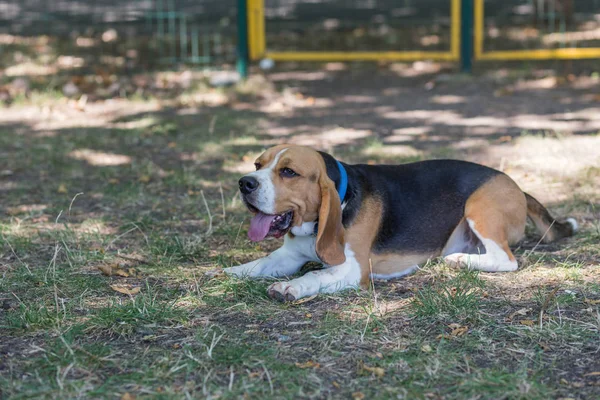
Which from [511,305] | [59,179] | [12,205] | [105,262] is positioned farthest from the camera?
[59,179]

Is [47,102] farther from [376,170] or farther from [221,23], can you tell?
[376,170]

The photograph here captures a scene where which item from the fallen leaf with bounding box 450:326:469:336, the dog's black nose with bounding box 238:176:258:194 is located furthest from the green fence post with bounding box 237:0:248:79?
the fallen leaf with bounding box 450:326:469:336

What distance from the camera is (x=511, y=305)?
14.4ft

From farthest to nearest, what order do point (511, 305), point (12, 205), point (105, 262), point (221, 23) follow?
point (221, 23) < point (12, 205) < point (105, 262) < point (511, 305)

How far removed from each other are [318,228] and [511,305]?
1.07 metres

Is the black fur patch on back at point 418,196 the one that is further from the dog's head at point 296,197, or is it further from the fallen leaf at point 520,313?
the fallen leaf at point 520,313

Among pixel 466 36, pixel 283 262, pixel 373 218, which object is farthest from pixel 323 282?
pixel 466 36

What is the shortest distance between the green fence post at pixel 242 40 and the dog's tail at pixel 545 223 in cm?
621

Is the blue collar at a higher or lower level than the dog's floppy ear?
higher

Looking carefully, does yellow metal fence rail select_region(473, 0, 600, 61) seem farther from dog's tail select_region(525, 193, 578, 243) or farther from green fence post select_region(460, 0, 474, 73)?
dog's tail select_region(525, 193, 578, 243)

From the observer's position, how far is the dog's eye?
4555 millimetres

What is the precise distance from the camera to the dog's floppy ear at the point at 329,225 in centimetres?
454

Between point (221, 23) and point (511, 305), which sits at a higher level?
point (221, 23)

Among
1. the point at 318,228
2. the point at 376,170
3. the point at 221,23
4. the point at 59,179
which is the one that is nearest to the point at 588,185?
the point at 376,170
